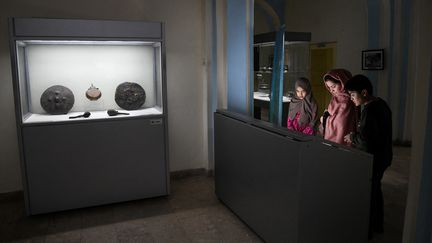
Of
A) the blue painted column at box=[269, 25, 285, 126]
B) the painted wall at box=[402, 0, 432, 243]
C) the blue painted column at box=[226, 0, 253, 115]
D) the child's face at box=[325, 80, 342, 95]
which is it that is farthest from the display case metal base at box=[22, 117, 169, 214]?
the painted wall at box=[402, 0, 432, 243]

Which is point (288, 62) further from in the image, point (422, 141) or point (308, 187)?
point (422, 141)

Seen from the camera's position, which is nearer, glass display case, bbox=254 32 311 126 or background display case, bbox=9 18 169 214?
background display case, bbox=9 18 169 214

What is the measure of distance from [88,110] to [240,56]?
2.08 meters

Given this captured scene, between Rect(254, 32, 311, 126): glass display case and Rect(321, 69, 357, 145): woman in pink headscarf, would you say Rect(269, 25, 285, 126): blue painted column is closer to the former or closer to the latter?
Rect(254, 32, 311, 126): glass display case

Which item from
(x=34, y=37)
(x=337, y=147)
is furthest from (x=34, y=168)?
(x=337, y=147)

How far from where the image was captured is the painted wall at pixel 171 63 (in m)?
4.23

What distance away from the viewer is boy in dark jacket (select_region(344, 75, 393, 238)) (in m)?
3.08

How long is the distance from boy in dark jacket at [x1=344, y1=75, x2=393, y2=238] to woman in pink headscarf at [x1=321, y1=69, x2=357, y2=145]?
0.14 metres

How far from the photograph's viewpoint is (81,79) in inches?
173

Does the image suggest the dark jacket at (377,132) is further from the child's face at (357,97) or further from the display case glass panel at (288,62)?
the display case glass panel at (288,62)

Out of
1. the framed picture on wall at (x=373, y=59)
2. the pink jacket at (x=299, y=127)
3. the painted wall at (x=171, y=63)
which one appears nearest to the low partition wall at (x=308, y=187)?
the pink jacket at (x=299, y=127)

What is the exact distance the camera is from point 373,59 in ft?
25.3

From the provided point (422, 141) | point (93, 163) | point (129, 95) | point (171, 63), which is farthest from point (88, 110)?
point (422, 141)

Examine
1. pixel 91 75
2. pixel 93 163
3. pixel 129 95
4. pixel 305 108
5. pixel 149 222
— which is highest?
pixel 91 75
